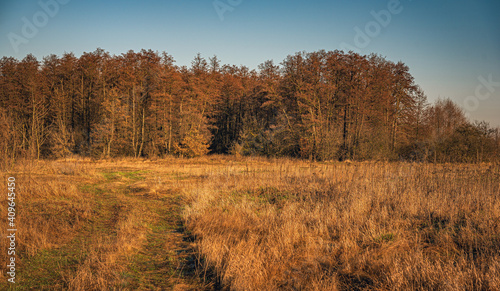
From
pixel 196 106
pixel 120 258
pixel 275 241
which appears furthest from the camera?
pixel 196 106

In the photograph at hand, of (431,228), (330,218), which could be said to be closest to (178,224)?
(330,218)

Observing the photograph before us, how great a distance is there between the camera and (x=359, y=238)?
519 centimetres

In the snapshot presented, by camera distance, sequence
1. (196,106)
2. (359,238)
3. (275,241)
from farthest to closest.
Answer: (196,106) < (359,238) < (275,241)

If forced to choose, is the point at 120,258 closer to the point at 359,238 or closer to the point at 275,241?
the point at 275,241

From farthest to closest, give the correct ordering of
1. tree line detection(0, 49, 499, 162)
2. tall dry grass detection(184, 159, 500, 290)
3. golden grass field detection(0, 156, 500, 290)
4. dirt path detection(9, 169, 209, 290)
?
tree line detection(0, 49, 499, 162)
dirt path detection(9, 169, 209, 290)
golden grass field detection(0, 156, 500, 290)
tall dry grass detection(184, 159, 500, 290)

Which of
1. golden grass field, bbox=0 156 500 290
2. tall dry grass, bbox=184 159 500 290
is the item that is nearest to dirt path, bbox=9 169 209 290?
golden grass field, bbox=0 156 500 290

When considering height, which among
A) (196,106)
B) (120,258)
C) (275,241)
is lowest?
(120,258)

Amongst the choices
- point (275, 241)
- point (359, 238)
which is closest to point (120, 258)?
point (275, 241)

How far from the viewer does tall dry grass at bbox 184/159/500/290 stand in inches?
148

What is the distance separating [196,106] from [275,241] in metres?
30.4

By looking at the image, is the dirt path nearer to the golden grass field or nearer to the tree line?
the golden grass field

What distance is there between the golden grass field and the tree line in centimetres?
2025

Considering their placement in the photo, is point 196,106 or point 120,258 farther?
point 196,106

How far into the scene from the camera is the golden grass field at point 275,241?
154 inches
